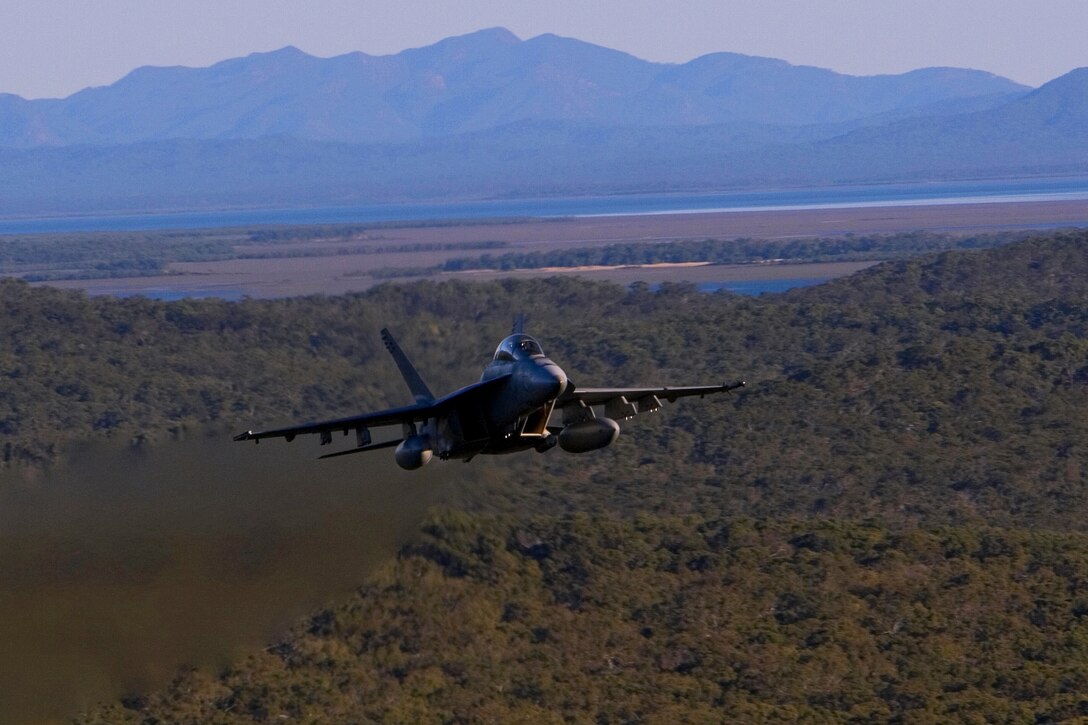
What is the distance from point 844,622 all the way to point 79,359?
355 ft

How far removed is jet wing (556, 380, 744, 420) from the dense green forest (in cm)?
1566

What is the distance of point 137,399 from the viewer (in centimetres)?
15162

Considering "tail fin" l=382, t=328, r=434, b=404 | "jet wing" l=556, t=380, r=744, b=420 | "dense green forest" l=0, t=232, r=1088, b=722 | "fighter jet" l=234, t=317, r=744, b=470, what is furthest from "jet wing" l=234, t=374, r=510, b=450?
"dense green forest" l=0, t=232, r=1088, b=722

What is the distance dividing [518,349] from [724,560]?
50907 mm

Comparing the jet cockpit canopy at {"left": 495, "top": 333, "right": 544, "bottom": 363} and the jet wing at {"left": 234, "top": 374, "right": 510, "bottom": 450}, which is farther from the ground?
the jet cockpit canopy at {"left": 495, "top": 333, "right": 544, "bottom": 363}

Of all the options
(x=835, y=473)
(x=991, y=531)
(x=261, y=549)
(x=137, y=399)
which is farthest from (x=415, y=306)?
(x=261, y=549)

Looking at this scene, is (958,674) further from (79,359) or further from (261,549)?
(79,359)

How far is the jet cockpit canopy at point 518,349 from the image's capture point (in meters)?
40.2

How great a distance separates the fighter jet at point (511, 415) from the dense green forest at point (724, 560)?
15.4 m

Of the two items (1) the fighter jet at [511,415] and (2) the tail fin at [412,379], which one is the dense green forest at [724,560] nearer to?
(2) the tail fin at [412,379]

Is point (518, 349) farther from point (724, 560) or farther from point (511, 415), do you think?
point (724, 560)

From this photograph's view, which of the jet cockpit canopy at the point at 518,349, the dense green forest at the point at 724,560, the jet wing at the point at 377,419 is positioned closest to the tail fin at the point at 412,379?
the jet wing at the point at 377,419

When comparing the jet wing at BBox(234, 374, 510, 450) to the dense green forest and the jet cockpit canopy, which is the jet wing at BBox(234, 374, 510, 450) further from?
the dense green forest

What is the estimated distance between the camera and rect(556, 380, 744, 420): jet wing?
4144 cm
